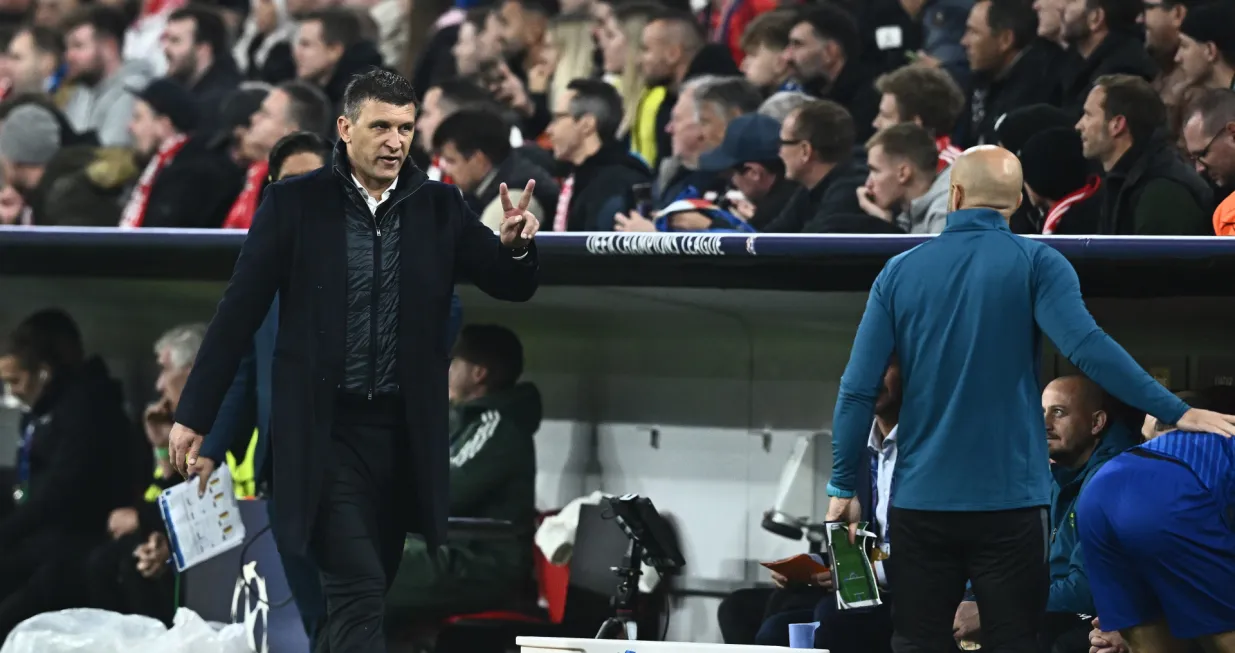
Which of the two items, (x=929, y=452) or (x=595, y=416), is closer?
(x=929, y=452)

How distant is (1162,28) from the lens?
7.00 metres

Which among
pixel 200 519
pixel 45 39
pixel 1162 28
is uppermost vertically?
pixel 45 39

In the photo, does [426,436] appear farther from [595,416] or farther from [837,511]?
[595,416]

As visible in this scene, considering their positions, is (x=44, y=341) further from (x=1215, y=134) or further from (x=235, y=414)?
(x=1215, y=134)

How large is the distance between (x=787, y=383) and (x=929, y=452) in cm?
244

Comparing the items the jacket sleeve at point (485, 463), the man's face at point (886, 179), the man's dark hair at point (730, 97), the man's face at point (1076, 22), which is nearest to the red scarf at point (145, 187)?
the jacket sleeve at point (485, 463)

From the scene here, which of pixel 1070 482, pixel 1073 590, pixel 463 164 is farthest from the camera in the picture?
pixel 463 164

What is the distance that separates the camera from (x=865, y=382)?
4.44 meters

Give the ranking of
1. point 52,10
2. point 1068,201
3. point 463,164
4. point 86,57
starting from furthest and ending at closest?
point 52,10
point 86,57
point 463,164
point 1068,201

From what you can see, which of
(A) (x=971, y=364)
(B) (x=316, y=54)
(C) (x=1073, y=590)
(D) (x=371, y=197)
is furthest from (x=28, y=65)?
(A) (x=971, y=364)

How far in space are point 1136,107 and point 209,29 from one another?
232 inches

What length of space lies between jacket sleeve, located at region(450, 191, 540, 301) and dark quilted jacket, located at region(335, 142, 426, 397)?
199 mm

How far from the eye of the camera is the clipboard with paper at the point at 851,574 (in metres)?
4.75

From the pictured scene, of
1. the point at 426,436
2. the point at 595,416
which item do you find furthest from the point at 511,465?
the point at 426,436
